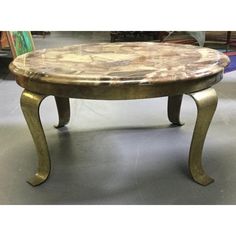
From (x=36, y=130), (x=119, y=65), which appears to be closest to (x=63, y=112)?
(x=36, y=130)

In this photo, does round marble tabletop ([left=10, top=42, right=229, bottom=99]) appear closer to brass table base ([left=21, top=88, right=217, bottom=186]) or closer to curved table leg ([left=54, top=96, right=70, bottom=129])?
brass table base ([left=21, top=88, right=217, bottom=186])

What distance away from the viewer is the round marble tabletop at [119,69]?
1202 millimetres

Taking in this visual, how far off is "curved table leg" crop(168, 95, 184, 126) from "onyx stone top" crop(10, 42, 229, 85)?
1.36 feet

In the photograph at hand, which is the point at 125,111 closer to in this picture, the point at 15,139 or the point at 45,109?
the point at 45,109

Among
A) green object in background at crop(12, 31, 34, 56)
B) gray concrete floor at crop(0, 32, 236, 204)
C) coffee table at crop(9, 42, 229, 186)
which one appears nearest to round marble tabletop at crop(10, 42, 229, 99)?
coffee table at crop(9, 42, 229, 186)

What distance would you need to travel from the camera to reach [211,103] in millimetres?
1354

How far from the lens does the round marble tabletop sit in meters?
1.20

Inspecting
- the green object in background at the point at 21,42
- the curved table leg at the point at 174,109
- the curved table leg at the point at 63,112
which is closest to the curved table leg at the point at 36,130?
the curved table leg at the point at 63,112

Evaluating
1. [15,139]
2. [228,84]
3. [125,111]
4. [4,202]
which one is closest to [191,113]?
[125,111]

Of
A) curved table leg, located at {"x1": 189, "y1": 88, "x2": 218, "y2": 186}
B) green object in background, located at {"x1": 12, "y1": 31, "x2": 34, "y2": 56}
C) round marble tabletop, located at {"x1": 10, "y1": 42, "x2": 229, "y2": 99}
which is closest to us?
round marble tabletop, located at {"x1": 10, "y1": 42, "x2": 229, "y2": 99}

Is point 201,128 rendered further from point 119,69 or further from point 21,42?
point 21,42

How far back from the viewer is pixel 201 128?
4.59 feet

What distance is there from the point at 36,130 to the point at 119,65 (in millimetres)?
446
